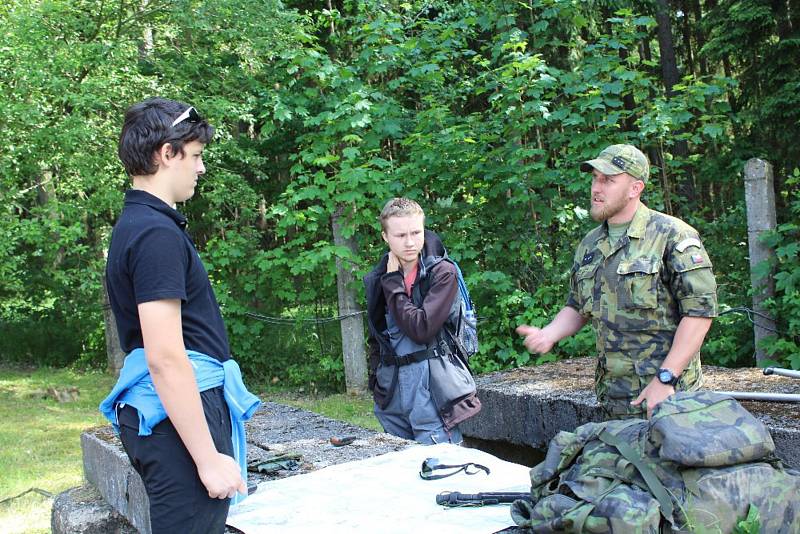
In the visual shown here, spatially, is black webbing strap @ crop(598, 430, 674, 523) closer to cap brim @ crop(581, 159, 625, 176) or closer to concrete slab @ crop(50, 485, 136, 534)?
cap brim @ crop(581, 159, 625, 176)

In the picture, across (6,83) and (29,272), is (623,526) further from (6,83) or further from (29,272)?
(29,272)

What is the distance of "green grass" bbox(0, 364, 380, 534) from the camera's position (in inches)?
214

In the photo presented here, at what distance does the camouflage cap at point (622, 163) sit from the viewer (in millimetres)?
3539

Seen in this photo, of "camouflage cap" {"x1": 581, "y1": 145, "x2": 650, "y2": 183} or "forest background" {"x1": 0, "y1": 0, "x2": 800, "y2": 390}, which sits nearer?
"camouflage cap" {"x1": 581, "y1": 145, "x2": 650, "y2": 183}

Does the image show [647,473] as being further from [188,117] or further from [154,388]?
[188,117]

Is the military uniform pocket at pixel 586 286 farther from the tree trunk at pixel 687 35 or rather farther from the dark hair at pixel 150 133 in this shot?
the tree trunk at pixel 687 35

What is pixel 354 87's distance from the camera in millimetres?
8281

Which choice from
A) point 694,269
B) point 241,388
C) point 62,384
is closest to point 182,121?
point 241,388

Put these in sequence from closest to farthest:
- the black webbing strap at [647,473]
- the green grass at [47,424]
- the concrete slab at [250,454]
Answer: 1. the black webbing strap at [647,473]
2. the concrete slab at [250,454]
3. the green grass at [47,424]

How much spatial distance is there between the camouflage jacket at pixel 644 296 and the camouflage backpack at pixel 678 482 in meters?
0.93

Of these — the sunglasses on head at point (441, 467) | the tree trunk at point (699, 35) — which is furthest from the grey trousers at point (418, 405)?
the tree trunk at point (699, 35)

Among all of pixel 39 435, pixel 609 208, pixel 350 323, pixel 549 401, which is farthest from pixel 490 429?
pixel 39 435

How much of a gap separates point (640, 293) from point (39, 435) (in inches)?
257

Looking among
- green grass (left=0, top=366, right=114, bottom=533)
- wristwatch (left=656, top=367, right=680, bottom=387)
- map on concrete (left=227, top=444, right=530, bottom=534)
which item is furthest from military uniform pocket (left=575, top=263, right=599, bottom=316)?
green grass (left=0, top=366, right=114, bottom=533)
